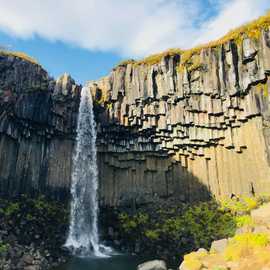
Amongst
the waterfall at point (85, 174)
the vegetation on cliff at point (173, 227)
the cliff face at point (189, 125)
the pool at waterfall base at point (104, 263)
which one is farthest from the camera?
the waterfall at point (85, 174)

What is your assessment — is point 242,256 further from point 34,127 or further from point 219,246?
point 34,127

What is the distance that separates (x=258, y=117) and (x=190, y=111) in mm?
5470

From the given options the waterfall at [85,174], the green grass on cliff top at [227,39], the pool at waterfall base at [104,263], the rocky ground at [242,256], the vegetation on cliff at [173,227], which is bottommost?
the pool at waterfall base at [104,263]

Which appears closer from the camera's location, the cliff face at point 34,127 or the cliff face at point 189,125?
the cliff face at point 189,125

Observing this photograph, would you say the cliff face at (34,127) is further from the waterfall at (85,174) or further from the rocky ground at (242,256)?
the rocky ground at (242,256)

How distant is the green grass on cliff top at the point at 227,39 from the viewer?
2680cm

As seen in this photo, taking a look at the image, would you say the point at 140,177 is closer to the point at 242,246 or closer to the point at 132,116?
the point at 132,116

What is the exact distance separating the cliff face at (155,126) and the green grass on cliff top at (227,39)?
1.22 feet

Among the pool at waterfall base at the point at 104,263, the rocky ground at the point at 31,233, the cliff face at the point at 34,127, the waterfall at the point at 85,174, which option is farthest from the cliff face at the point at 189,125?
the pool at waterfall base at the point at 104,263

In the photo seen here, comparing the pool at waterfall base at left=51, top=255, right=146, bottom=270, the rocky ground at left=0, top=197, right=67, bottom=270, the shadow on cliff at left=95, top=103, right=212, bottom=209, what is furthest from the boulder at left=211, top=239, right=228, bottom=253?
the shadow on cliff at left=95, top=103, right=212, bottom=209

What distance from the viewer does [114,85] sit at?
3181 centimetres

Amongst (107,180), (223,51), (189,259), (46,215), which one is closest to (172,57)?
(223,51)

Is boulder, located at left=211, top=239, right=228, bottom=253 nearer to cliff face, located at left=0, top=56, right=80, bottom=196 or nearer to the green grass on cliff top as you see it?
the green grass on cliff top

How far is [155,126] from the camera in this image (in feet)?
99.1
